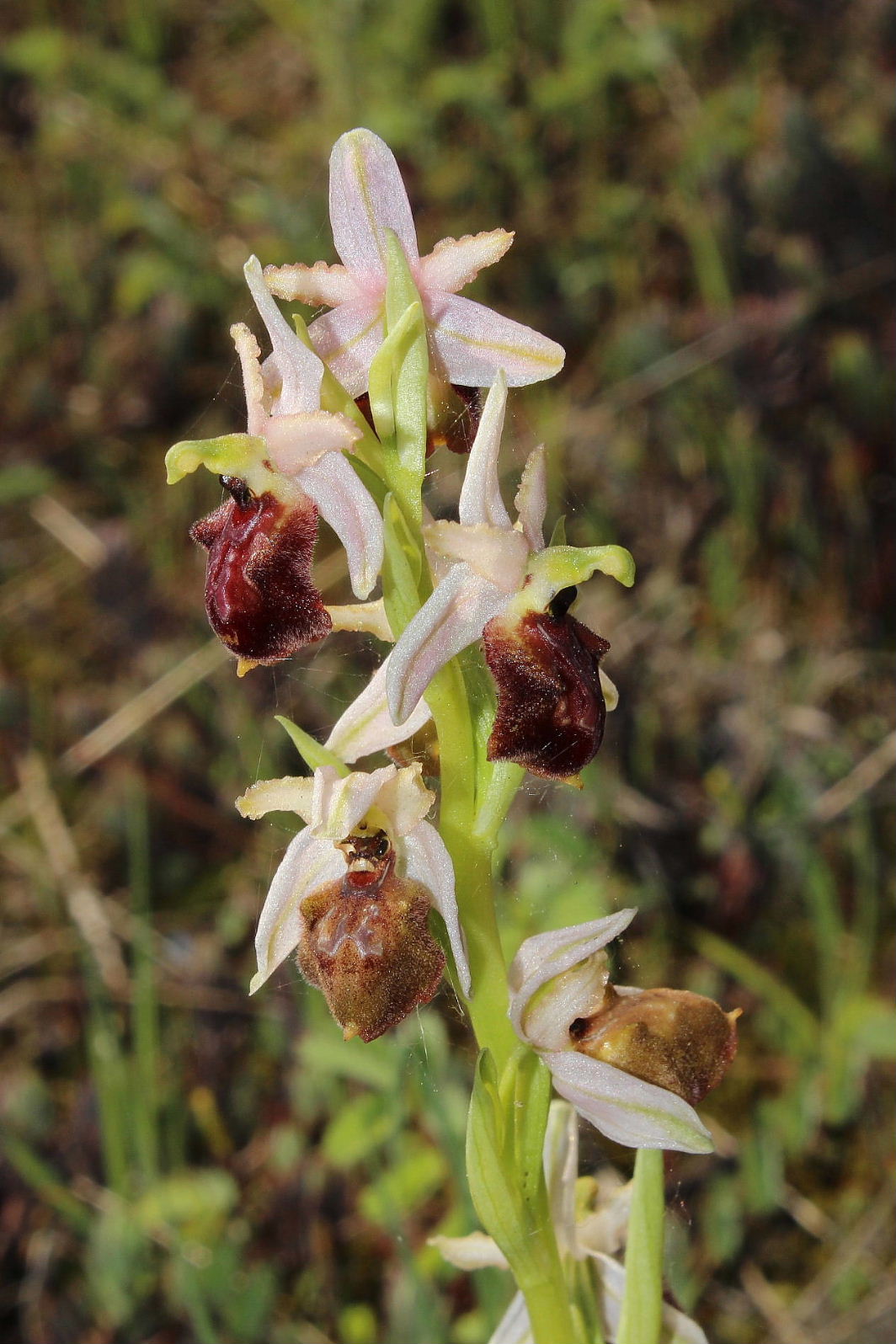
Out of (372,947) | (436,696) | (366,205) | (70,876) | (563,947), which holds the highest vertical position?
(366,205)

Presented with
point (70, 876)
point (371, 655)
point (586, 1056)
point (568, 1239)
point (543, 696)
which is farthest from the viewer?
point (371, 655)

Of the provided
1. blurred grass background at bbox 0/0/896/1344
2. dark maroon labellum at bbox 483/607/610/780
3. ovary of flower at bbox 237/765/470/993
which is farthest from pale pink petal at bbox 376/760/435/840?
blurred grass background at bbox 0/0/896/1344

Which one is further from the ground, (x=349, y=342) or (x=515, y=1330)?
(x=349, y=342)

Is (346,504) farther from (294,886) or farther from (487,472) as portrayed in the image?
(294,886)

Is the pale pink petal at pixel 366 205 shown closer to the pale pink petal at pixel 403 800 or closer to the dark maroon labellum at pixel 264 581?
the dark maroon labellum at pixel 264 581

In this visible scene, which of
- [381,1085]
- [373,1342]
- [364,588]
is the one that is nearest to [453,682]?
[364,588]

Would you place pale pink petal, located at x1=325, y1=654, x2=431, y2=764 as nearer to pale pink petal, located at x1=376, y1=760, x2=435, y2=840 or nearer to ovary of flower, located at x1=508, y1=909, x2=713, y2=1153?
pale pink petal, located at x1=376, y1=760, x2=435, y2=840

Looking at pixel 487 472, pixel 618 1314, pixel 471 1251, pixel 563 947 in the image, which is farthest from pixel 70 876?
A: pixel 487 472
